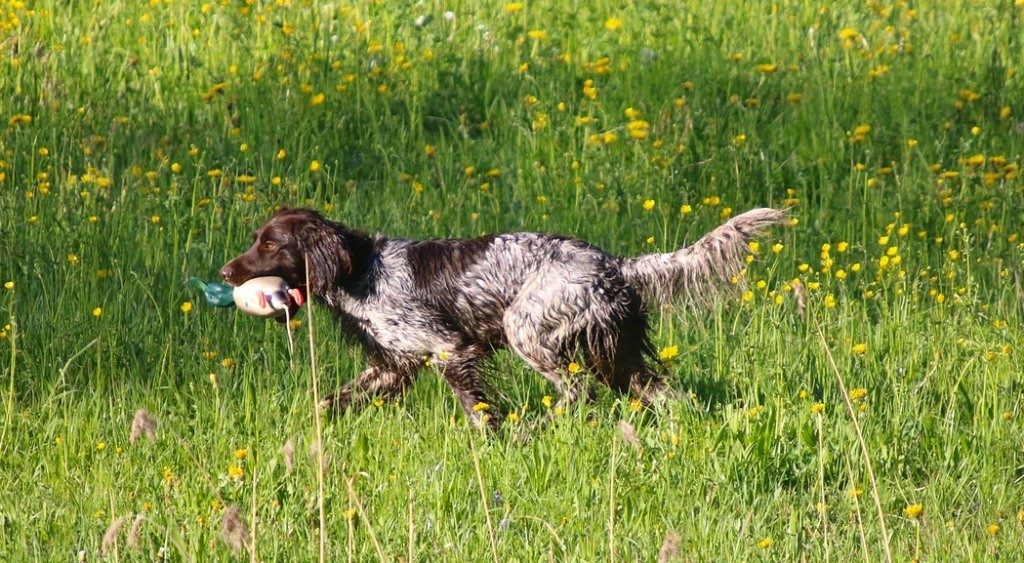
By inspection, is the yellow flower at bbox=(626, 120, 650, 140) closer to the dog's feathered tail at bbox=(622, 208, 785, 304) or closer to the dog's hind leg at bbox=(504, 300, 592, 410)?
the dog's feathered tail at bbox=(622, 208, 785, 304)

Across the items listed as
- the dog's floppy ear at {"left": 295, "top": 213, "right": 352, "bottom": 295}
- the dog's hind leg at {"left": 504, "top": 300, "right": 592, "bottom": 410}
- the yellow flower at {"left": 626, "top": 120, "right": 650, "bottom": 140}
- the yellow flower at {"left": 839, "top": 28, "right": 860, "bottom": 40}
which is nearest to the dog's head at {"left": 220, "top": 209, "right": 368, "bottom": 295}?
the dog's floppy ear at {"left": 295, "top": 213, "right": 352, "bottom": 295}

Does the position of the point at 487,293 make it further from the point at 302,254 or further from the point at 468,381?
the point at 302,254

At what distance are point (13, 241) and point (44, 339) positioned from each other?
1.02 m

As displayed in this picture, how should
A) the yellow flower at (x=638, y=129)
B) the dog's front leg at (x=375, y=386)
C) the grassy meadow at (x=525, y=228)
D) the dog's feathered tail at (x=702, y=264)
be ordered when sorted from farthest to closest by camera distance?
the yellow flower at (x=638, y=129) < the dog's front leg at (x=375, y=386) < the dog's feathered tail at (x=702, y=264) < the grassy meadow at (x=525, y=228)

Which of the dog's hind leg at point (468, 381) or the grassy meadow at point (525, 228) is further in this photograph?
the dog's hind leg at point (468, 381)

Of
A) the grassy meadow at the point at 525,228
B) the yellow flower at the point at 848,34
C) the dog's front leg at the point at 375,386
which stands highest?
the yellow flower at the point at 848,34

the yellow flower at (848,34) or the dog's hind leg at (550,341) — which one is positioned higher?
the yellow flower at (848,34)

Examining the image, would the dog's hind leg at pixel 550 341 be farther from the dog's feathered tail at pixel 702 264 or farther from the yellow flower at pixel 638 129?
the yellow flower at pixel 638 129

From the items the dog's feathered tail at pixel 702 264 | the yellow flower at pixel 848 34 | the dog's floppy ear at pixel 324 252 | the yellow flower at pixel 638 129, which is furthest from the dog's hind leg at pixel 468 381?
the yellow flower at pixel 848 34

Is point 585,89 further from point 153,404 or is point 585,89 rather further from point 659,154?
point 153,404

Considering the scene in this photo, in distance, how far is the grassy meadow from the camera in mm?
4203

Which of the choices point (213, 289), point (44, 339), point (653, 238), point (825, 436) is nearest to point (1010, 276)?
point (653, 238)

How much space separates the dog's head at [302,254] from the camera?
220 inches

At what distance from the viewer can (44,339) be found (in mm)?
5609
